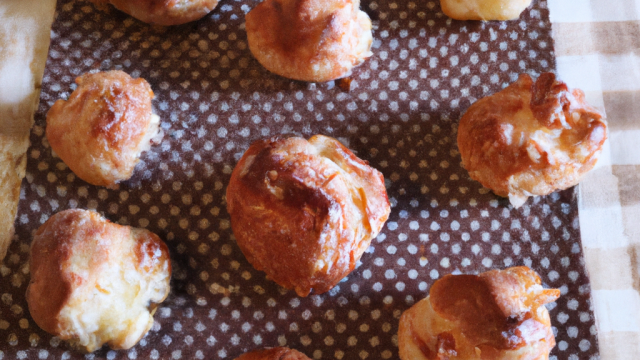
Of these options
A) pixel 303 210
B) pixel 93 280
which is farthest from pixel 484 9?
pixel 93 280

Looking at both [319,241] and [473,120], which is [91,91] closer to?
[319,241]

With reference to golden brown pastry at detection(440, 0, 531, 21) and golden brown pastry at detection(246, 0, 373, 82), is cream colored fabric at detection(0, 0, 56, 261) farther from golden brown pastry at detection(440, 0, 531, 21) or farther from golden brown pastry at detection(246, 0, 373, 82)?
golden brown pastry at detection(440, 0, 531, 21)

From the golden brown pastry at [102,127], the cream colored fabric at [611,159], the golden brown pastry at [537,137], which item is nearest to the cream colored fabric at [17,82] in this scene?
the golden brown pastry at [102,127]

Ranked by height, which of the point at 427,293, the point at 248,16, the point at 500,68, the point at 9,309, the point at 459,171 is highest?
the point at 500,68

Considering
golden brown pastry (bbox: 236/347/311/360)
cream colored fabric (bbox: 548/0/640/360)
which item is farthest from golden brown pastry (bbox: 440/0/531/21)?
golden brown pastry (bbox: 236/347/311/360)

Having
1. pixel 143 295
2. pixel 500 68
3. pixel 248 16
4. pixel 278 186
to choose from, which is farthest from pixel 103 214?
pixel 500 68

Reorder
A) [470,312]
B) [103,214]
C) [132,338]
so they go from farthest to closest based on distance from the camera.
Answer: [103,214], [132,338], [470,312]

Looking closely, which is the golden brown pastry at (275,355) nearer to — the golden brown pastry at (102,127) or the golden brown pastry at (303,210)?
the golden brown pastry at (303,210)
